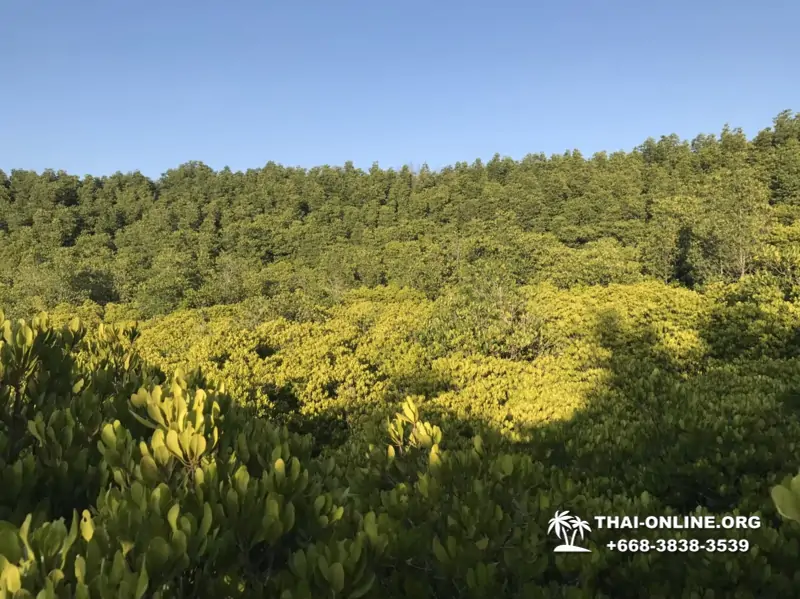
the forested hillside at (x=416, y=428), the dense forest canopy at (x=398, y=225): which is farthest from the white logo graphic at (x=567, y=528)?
the dense forest canopy at (x=398, y=225)

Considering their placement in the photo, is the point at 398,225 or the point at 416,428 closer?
the point at 416,428

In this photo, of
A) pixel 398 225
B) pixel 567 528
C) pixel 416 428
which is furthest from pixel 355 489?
pixel 398 225

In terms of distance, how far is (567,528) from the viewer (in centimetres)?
341

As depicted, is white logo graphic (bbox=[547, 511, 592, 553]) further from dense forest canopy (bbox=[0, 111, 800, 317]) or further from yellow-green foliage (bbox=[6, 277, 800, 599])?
dense forest canopy (bbox=[0, 111, 800, 317])

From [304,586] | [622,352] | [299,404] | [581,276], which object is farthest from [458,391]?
[581,276]

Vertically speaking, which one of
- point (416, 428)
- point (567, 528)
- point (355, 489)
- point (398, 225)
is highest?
point (398, 225)

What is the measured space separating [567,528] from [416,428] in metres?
1.30

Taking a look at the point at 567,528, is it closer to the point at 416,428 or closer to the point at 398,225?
the point at 416,428

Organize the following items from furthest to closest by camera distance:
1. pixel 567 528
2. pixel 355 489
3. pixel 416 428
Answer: pixel 355 489 < pixel 416 428 < pixel 567 528

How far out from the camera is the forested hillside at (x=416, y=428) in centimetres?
220

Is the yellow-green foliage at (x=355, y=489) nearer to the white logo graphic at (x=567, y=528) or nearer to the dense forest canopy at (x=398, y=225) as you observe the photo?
the white logo graphic at (x=567, y=528)

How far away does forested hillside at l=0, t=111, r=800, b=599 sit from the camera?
2.20 meters

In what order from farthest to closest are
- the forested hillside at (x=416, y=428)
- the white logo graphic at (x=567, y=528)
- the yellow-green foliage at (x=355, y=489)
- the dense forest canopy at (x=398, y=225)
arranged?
1. the dense forest canopy at (x=398, y=225)
2. the white logo graphic at (x=567, y=528)
3. the forested hillside at (x=416, y=428)
4. the yellow-green foliage at (x=355, y=489)

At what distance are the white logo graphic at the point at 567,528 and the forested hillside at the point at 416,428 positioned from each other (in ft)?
0.28
